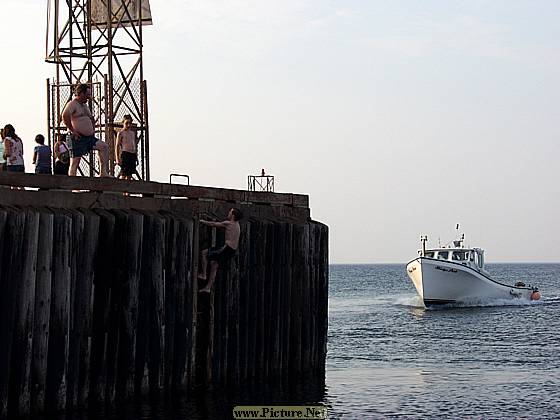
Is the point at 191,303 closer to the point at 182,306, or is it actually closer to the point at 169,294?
the point at 182,306

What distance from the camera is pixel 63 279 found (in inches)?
668

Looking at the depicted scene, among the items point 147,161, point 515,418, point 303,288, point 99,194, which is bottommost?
point 515,418

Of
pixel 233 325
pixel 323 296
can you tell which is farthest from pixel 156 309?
pixel 323 296

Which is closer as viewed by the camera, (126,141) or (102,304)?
(102,304)

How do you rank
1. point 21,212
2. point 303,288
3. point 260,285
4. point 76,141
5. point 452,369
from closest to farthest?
point 21,212 → point 76,141 → point 260,285 → point 303,288 → point 452,369

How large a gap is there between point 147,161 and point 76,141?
15057 mm

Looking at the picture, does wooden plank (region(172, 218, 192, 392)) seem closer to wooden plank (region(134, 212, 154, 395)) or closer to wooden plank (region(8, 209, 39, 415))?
wooden plank (region(134, 212, 154, 395))

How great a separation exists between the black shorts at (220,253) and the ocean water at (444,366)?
3.51m

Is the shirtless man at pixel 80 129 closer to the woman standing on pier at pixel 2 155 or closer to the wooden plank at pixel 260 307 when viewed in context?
the woman standing on pier at pixel 2 155

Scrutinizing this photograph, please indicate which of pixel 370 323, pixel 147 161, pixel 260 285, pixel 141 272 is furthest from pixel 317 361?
pixel 370 323

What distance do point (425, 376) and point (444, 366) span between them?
11.0 feet

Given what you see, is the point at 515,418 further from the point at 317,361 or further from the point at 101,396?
the point at 101,396

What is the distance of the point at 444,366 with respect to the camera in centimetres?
3144

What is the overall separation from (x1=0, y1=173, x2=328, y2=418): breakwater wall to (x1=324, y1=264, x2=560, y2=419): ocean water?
7.49ft
